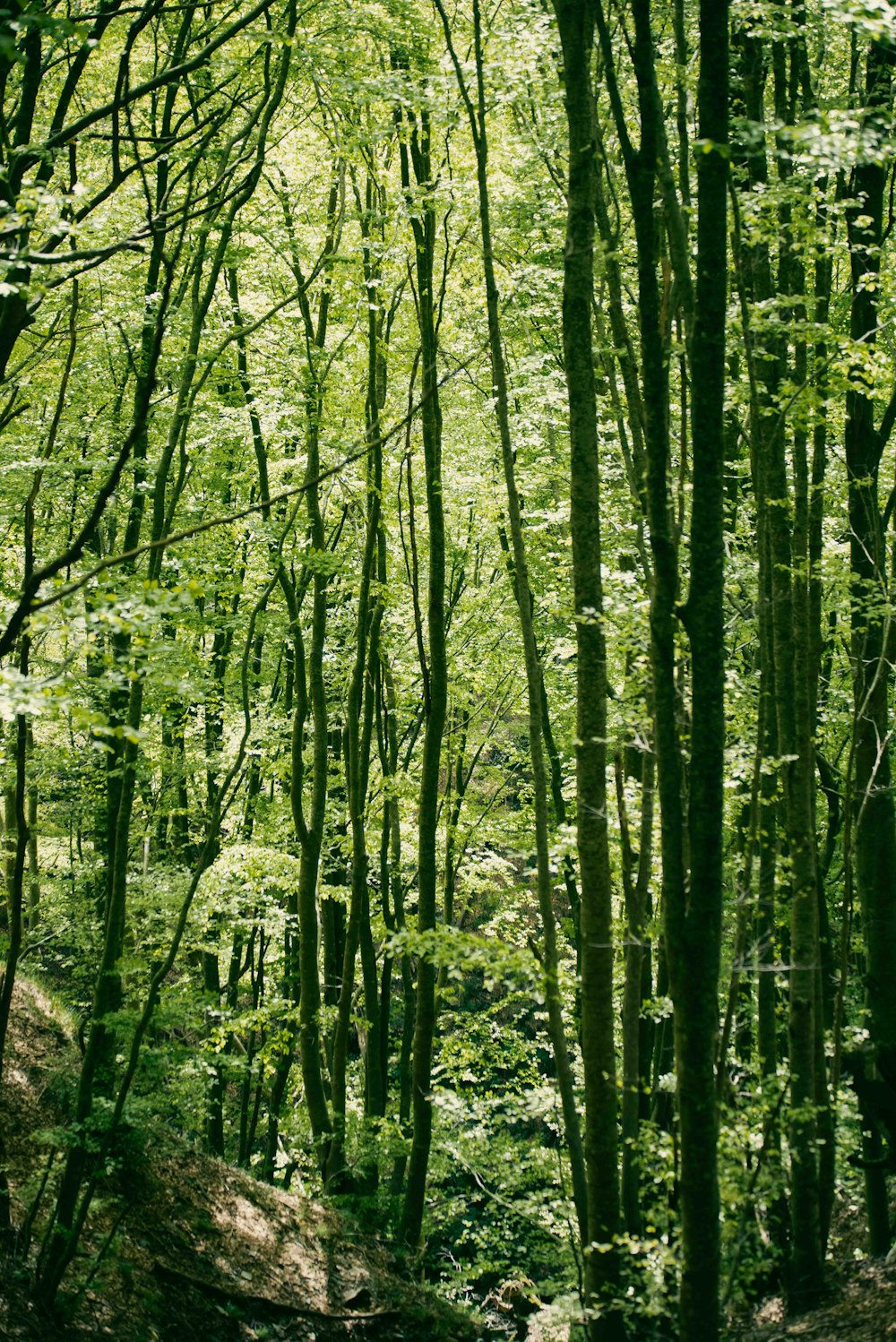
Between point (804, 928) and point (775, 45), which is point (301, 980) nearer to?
point (804, 928)

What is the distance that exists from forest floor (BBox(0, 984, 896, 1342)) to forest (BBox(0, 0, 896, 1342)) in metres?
0.13

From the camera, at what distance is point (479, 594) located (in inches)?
580

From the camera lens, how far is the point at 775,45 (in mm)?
8117

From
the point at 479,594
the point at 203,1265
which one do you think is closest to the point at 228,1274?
the point at 203,1265

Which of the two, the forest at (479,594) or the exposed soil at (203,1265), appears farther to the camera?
the exposed soil at (203,1265)

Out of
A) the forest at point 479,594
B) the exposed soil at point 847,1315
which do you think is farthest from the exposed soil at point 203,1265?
the exposed soil at point 847,1315

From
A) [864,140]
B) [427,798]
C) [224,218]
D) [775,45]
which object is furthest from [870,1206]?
[224,218]

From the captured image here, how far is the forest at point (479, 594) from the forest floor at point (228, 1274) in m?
0.13

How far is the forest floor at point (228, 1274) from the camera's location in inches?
257

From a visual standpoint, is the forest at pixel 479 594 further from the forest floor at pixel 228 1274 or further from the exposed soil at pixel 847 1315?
the exposed soil at pixel 847 1315

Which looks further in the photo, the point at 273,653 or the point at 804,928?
the point at 273,653

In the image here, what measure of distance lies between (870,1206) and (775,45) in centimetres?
965

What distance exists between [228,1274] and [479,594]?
30.4 ft

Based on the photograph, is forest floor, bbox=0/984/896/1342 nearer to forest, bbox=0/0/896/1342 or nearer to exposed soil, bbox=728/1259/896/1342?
exposed soil, bbox=728/1259/896/1342
